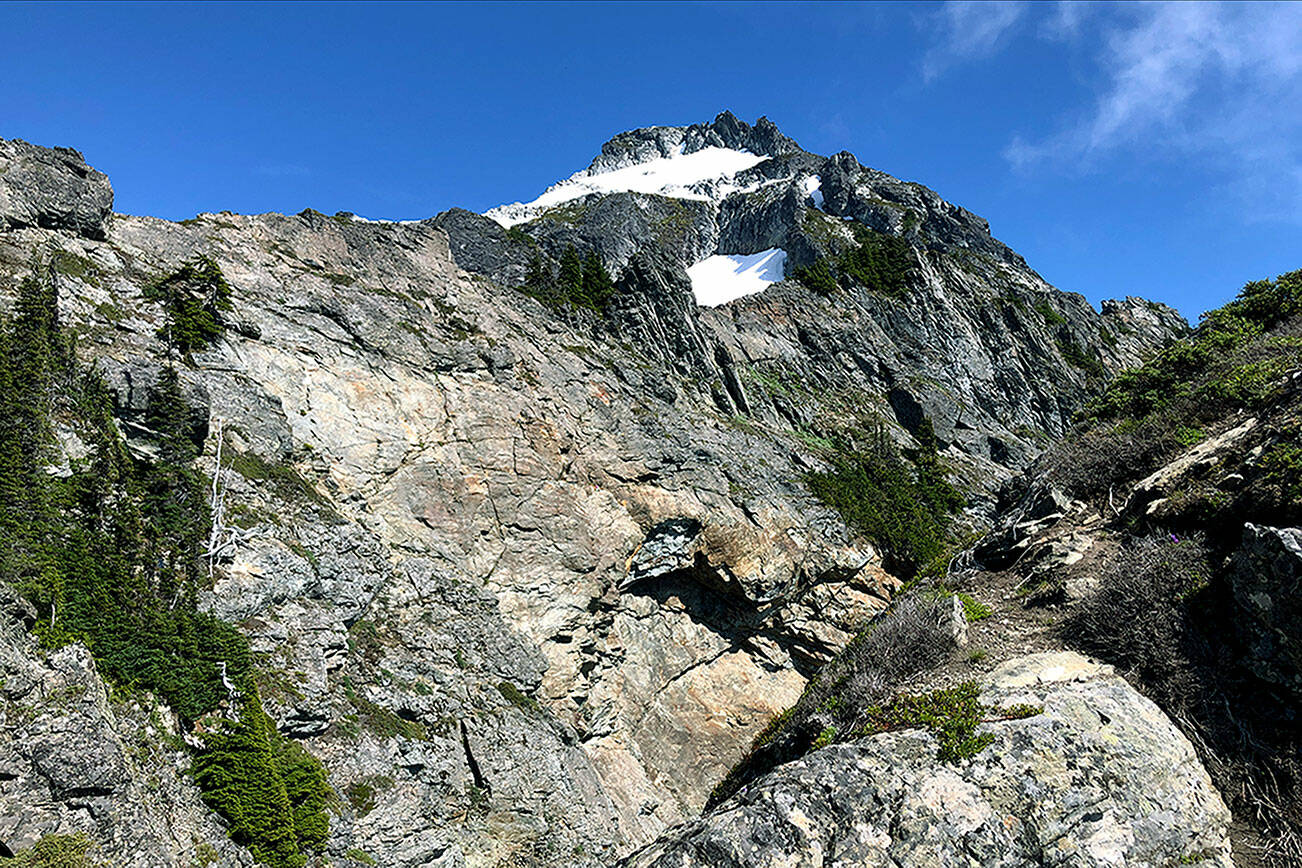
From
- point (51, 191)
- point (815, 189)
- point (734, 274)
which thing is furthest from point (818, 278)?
point (51, 191)

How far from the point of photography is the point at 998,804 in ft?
19.3

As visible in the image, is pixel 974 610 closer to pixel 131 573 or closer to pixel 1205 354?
pixel 1205 354

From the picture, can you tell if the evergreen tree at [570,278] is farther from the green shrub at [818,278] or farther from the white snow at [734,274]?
the white snow at [734,274]

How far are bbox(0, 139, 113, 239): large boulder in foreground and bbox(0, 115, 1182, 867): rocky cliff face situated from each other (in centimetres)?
17

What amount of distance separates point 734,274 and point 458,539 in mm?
82307

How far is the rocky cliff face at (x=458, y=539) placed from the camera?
21.1 m

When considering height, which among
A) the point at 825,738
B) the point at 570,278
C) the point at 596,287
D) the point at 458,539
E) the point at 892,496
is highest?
the point at 570,278

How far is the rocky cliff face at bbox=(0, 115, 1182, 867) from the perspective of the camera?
69.3 ft

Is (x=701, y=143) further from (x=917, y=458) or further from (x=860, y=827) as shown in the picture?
(x=860, y=827)

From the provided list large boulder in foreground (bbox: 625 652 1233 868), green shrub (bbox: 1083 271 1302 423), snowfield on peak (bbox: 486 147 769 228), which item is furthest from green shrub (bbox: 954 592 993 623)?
snowfield on peak (bbox: 486 147 769 228)

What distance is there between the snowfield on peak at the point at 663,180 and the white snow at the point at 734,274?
24.5 m

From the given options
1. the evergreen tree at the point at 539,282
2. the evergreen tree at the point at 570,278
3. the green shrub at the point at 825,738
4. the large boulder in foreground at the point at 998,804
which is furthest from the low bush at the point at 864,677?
the evergreen tree at the point at 570,278

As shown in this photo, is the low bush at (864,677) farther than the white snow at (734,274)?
No

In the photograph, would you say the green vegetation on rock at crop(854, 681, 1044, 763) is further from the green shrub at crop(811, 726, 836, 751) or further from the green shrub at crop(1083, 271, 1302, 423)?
the green shrub at crop(1083, 271, 1302, 423)
